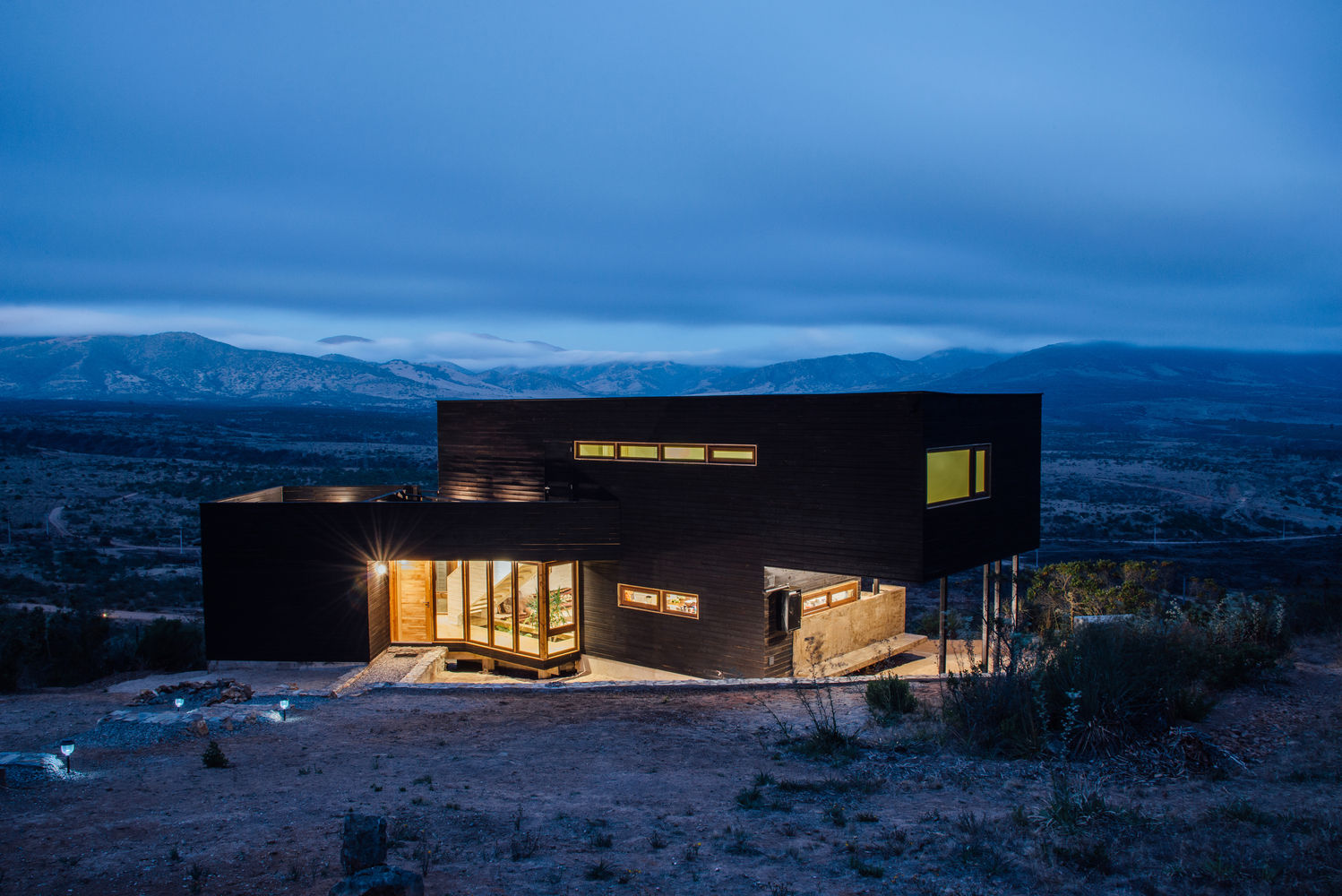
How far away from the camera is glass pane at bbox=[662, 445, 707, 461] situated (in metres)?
13.6

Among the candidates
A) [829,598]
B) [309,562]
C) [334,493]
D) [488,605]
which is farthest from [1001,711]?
[334,493]

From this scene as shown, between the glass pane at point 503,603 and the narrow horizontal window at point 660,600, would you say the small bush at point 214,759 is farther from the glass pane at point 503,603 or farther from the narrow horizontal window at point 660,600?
the narrow horizontal window at point 660,600

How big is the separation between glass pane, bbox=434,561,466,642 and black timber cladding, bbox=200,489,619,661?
1.38 meters

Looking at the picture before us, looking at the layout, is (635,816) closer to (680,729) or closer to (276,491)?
(680,729)

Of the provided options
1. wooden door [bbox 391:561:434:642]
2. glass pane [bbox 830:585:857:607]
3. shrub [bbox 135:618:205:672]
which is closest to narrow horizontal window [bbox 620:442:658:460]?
glass pane [bbox 830:585:857:607]

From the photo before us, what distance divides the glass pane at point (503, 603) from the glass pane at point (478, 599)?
0.50ft

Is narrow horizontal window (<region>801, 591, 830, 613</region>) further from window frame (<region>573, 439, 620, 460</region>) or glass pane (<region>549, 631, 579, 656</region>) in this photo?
glass pane (<region>549, 631, 579, 656</region>)

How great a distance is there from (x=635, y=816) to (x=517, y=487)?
10.3 meters

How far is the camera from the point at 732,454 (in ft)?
43.4

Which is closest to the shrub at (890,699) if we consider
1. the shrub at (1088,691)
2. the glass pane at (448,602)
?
the shrub at (1088,691)

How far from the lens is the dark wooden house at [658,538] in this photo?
12055 mm

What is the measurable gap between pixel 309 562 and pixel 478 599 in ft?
10.3

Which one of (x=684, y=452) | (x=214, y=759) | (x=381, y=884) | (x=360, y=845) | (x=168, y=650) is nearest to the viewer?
(x=381, y=884)

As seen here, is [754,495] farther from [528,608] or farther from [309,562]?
[309,562]
